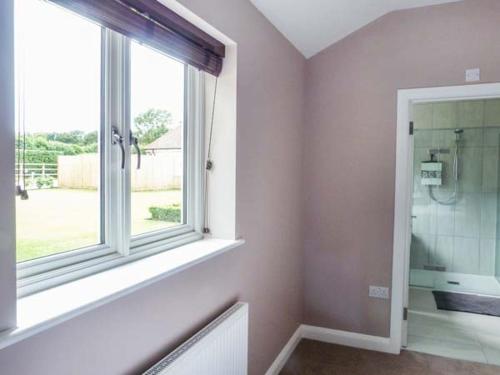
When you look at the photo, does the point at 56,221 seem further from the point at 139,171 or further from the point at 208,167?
the point at 208,167

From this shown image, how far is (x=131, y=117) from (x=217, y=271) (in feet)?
→ 2.70

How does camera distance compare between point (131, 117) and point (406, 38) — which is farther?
point (406, 38)

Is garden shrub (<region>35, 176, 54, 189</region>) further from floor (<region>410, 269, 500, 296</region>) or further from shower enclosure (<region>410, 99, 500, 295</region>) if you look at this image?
floor (<region>410, 269, 500, 296</region>)

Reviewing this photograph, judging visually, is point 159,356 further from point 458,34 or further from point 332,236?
point 458,34

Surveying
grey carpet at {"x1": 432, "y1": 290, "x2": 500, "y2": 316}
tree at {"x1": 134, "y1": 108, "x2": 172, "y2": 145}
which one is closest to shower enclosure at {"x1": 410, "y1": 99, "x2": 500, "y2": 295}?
grey carpet at {"x1": 432, "y1": 290, "x2": 500, "y2": 316}

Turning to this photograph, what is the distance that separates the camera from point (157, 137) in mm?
1694

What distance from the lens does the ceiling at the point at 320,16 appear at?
2.32 meters

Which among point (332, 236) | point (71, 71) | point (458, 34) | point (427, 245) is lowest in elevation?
point (427, 245)

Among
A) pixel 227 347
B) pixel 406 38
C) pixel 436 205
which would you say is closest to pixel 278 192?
pixel 227 347

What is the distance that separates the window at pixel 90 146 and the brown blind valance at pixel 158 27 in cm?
10

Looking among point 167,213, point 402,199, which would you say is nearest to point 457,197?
point 402,199

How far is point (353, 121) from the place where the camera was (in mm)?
3055

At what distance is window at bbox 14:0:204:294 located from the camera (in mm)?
1138

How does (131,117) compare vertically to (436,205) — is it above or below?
above
